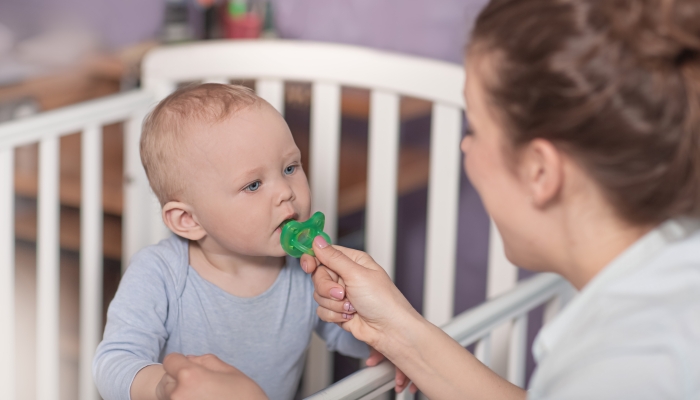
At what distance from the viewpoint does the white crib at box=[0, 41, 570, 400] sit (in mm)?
1244

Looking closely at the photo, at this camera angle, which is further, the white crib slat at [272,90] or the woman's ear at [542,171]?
the white crib slat at [272,90]

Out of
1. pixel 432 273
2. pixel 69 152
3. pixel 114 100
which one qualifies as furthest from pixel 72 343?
pixel 432 273

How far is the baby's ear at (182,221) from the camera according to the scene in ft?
3.30

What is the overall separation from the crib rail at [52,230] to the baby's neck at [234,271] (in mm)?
328

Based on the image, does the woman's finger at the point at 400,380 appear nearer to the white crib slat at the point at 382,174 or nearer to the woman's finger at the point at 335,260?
the woman's finger at the point at 335,260

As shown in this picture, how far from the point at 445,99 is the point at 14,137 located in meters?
0.69

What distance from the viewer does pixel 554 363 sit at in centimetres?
71

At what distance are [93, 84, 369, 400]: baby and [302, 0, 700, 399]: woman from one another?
0.30 metres

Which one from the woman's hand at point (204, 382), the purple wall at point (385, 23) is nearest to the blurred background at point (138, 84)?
the purple wall at point (385, 23)

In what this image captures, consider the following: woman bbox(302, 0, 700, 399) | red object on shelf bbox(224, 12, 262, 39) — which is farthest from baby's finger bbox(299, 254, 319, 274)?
red object on shelf bbox(224, 12, 262, 39)

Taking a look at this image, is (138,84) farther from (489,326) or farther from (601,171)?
(601,171)

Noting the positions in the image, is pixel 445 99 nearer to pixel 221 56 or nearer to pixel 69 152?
pixel 221 56

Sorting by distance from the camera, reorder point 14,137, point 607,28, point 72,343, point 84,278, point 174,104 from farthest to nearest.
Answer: point 72,343, point 84,278, point 14,137, point 174,104, point 607,28

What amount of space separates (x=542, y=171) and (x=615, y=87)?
0.11 metres
